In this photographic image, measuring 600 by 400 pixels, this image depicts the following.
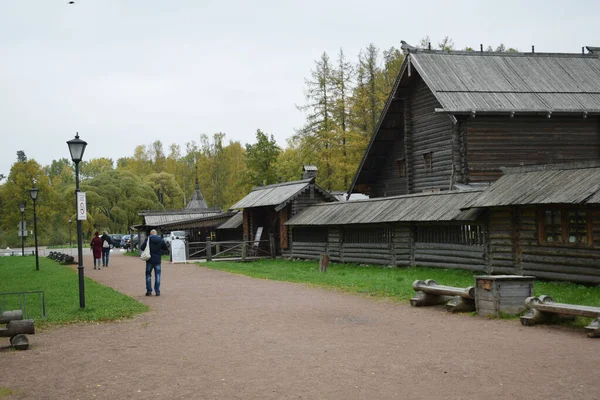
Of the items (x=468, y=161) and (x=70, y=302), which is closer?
(x=70, y=302)

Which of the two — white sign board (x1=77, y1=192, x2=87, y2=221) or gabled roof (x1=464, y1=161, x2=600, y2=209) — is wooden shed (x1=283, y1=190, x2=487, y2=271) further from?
white sign board (x1=77, y1=192, x2=87, y2=221)

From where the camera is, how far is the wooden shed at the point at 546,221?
15.7 metres

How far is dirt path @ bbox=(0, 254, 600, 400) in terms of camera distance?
24.6 feet

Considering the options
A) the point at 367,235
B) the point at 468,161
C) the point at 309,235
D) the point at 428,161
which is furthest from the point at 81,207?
the point at 428,161

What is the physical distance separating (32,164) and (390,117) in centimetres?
4575

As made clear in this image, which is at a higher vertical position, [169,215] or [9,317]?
[169,215]

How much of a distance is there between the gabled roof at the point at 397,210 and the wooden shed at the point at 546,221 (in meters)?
1.24

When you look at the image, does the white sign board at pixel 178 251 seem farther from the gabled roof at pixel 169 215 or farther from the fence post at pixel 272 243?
the gabled roof at pixel 169 215

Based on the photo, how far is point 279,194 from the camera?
36.1 metres

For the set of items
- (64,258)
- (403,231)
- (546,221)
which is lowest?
(64,258)

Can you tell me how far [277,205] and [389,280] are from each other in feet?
49.3

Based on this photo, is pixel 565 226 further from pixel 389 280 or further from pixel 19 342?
pixel 19 342

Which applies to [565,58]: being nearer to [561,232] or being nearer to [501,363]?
[561,232]

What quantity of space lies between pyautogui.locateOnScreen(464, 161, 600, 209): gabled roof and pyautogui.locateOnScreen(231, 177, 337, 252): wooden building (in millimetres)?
16181
